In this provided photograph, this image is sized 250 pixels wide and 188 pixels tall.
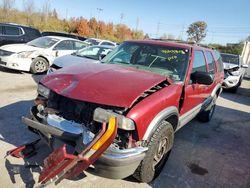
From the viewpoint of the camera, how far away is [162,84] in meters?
3.30

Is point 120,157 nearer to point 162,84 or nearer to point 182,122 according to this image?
point 162,84

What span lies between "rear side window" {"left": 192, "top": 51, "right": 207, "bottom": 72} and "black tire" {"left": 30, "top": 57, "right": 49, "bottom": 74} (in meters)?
6.33

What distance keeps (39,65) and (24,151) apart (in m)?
6.21

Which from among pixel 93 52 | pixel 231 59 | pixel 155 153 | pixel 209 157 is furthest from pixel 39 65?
pixel 231 59

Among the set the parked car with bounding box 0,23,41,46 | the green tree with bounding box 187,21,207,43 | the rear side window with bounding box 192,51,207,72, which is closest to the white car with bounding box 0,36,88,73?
the parked car with bounding box 0,23,41,46

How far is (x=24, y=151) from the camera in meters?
3.40

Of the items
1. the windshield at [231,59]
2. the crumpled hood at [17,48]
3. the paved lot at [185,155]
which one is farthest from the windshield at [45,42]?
the windshield at [231,59]

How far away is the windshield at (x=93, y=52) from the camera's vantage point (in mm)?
8097

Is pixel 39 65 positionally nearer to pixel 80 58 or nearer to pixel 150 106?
pixel 80 58

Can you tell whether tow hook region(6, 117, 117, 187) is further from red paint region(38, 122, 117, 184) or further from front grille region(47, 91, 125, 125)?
front grille region(47, 91, 125, 125)

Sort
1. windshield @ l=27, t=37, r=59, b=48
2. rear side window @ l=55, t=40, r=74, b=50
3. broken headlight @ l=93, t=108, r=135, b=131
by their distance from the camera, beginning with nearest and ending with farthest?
broken headlight @ l=93, t=108, r=135, b=131, windshield @ l=27, t=37, r=59, b=48, rear side window @ l=55, t=40, r=74, b=50

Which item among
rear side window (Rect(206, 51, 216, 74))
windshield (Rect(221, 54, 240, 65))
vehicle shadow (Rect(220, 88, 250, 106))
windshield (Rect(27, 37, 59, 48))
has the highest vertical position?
rear side window (Rect(206, 51, 216, 74))

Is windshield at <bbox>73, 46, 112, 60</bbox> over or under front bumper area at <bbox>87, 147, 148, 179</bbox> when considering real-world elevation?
over

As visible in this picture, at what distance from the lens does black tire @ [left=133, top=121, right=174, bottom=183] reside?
279cm
